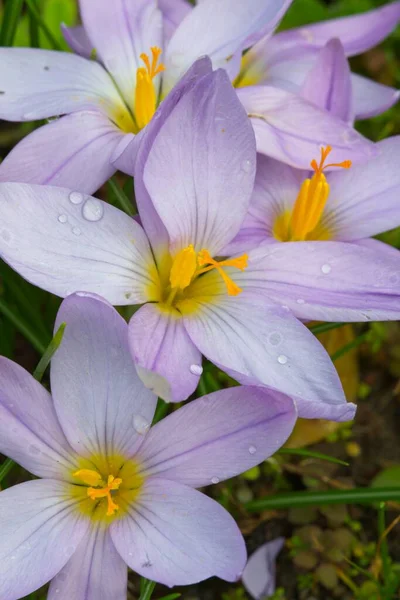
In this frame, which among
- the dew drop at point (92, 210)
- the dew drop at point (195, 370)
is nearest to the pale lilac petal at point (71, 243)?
the dew drop at point (92, 210)

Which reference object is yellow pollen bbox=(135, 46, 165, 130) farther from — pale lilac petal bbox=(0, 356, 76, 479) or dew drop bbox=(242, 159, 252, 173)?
pale lilac petal bbox=(0, 356, 76, 479)

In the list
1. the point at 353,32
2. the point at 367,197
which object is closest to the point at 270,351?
the point at 367,197

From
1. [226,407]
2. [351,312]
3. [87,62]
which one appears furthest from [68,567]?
[87,62]

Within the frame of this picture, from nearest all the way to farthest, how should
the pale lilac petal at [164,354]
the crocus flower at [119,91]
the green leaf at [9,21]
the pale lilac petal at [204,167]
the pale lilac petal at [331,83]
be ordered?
1. the pale lilac petal at [164,354]
2. the pale lilac petal at [204,167]
3. the crocus flower at [119,91]
4. the pale lilac petal at [331,83]
5. the green leaf at [9,21]

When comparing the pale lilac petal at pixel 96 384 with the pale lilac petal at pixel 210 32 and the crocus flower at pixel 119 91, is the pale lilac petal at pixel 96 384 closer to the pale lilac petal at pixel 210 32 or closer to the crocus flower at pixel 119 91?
the crocus flower at pixel 119 91

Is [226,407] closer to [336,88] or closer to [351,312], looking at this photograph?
[351,312]

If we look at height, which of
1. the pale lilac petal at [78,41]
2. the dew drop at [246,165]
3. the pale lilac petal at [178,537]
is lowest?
the pale lilac petal at [178,537]

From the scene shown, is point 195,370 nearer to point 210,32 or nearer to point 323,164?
point 323,164
